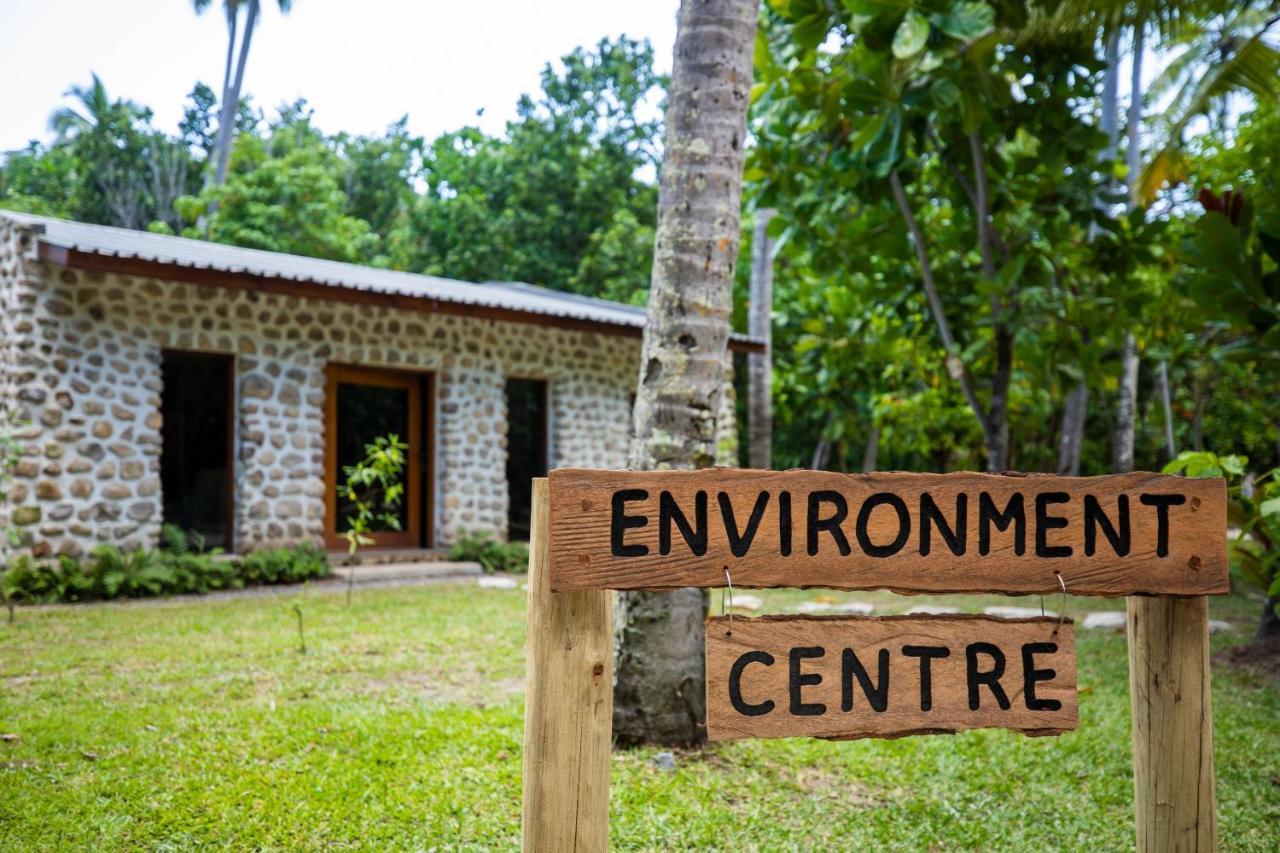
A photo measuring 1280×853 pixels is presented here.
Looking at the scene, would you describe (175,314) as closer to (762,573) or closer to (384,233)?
(762,573)

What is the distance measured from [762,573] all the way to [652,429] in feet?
6.52

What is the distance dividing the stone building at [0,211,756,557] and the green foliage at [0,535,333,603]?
23 cm

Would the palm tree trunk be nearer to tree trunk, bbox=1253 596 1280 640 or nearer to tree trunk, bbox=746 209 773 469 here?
tree trunk, bbox=746 209 773 469

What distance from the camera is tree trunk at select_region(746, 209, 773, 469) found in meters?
12.7

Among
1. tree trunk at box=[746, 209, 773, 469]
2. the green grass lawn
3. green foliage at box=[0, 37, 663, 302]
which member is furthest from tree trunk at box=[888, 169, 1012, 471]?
green foliage at box=[0, 37, 663, 302]

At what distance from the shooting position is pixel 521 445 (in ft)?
45.9

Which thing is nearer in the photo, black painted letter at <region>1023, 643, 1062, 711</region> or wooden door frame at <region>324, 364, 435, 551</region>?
black painted letter at <region>1023, 643, 1062, 711</region>

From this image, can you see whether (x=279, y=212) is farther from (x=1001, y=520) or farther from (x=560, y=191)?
(x=1001, y=520)

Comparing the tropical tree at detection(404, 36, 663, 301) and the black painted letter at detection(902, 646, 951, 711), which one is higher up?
the tropical tree at detection(404, 36, 663, 301)

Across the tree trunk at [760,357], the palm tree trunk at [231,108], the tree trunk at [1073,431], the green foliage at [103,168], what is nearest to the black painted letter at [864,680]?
the tree trunk at [1073,431]

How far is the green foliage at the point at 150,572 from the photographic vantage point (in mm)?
7613

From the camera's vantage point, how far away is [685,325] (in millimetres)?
3979

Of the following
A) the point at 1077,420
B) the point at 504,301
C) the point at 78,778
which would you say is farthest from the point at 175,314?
the point at 1077,420

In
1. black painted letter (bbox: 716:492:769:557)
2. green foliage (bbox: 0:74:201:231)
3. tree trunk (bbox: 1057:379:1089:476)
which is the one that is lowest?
black painted letter (bbox: 716:492:769:557)
